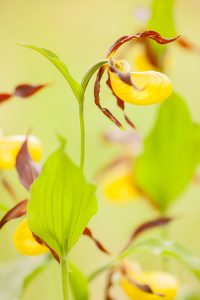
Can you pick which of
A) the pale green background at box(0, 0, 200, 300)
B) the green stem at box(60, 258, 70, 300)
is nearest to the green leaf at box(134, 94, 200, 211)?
the pale green background at box(0, 0, 200, 300)

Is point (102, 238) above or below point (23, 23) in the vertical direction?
below

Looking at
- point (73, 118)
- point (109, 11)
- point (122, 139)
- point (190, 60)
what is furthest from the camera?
point (109, 11)

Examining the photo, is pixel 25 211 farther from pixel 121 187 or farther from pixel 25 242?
pixel 121 187

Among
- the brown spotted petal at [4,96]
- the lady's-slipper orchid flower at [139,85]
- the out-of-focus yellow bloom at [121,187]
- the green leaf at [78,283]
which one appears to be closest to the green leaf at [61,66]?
the lady's-slipper orchid flower at [139,85]

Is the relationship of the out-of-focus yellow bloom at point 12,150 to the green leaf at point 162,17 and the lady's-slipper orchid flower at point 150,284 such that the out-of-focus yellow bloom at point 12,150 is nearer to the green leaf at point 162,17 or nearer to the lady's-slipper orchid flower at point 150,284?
the lady's-slipper orchid flower at point 150,284

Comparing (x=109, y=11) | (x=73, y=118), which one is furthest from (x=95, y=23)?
(x=73, y=118)

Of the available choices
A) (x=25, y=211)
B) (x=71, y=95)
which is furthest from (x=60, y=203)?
(x=71, y=95)

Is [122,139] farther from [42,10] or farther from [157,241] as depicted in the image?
[42,10]
